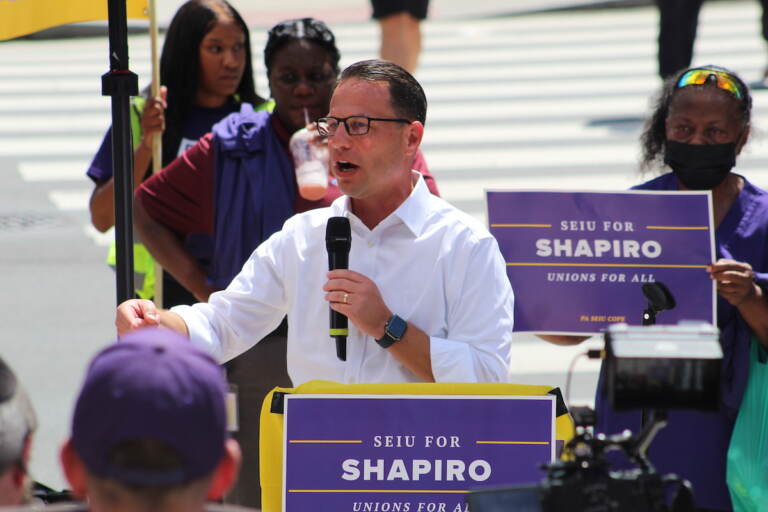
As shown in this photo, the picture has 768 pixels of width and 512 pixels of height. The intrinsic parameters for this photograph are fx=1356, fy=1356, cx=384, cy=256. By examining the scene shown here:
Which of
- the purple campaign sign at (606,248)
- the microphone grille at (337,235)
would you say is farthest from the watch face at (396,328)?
the purple campaign sign at (606,248)

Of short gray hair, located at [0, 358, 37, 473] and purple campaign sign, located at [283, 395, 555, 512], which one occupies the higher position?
short gray hair, located at [0, 358, 37, 473]

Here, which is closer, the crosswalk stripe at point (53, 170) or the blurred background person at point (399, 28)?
the blurred background person at point (399, 28)

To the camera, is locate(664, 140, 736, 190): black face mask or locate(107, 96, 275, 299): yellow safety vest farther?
locate(107, 96, 275, 299): yellow safety vest

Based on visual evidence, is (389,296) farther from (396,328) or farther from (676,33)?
(676,33)

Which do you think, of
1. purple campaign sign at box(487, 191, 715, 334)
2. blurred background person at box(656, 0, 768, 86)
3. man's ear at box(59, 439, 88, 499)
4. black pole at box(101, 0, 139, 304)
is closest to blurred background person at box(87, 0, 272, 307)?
black pole at box(101, 0, 139, 304)

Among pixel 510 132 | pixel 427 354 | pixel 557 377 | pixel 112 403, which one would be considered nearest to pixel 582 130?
pixel 510 132

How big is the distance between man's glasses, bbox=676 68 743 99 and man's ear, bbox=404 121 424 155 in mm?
1137

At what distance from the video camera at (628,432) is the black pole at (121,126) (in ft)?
6.55

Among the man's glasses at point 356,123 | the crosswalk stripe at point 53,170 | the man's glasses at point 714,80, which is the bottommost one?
the crosswalk stripe at point 53,170

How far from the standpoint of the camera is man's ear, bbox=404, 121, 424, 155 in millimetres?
3869

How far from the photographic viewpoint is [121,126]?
14.3 ft

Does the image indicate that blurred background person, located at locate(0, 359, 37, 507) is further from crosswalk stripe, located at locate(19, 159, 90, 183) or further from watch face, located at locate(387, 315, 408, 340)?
crosswalk stripe, located at locate(19, 159, 90, 183)

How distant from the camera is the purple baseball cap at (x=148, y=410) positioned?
204cm

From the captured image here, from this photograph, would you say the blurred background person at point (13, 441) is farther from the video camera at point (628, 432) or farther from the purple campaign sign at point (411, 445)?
the purple campaign sign at point (411, 445)
